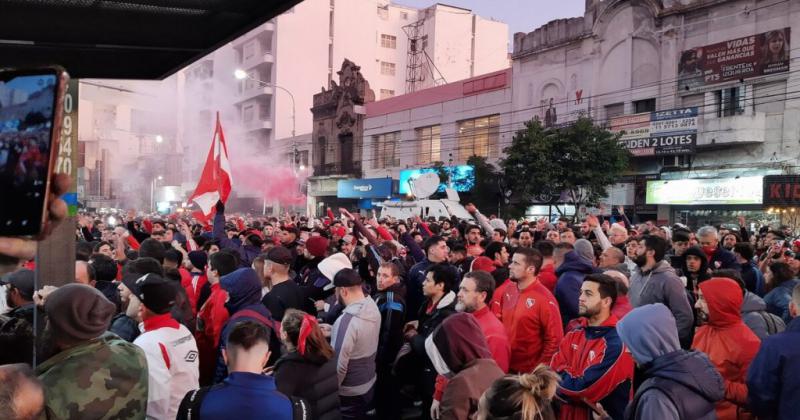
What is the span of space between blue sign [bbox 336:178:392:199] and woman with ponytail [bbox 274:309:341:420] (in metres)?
34.1

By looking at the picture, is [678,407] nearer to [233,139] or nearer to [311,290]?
[311,290]

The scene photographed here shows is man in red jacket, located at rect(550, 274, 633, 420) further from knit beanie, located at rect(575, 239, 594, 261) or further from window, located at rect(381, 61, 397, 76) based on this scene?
window, located at rect(381, 61, 397, 76)

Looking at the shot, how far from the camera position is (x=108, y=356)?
2590 millimetres


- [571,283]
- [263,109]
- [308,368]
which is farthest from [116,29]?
[263,109]

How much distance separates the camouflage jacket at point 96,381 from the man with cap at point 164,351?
766 mm

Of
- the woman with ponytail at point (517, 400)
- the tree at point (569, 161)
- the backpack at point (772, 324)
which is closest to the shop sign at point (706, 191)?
the tree at point (569, 161)

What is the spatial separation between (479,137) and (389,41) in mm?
28286

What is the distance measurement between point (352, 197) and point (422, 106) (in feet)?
26.8

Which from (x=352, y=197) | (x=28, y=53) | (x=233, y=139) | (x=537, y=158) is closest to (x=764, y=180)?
(x=537, y=158)

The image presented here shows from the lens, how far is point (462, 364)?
134 inches

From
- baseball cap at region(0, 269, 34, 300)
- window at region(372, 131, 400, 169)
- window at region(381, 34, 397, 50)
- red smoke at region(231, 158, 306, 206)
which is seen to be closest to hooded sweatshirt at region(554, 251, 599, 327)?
baseball cap at region(0, 269, 34, 300)

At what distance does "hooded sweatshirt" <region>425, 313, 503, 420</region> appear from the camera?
325cm

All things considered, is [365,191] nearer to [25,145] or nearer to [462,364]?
[462,364]

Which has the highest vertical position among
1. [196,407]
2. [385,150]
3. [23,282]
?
[385,150]
